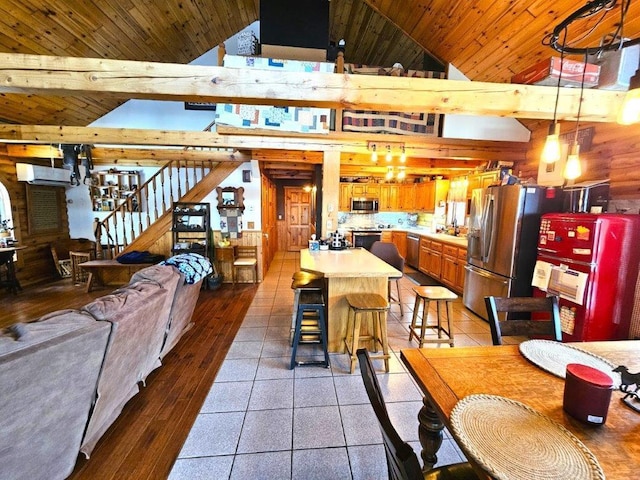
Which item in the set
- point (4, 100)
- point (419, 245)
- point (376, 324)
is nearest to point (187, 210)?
point (4, 100)

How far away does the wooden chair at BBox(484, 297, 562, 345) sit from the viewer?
1.60 metres

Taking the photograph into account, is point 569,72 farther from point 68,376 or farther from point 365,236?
point 365,236

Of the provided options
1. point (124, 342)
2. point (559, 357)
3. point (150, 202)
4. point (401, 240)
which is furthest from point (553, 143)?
point (150, 202)

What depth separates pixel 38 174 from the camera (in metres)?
4.74

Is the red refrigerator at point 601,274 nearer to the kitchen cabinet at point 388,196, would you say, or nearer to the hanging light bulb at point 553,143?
the hanging light bulb at point 553,143

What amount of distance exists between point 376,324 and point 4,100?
601 cm

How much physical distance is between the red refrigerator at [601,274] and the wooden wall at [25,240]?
8276 mm

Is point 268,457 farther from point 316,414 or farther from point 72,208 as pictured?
point 72,208

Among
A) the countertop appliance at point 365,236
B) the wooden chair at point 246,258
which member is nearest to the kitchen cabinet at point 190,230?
the wooden chair at point 246,258

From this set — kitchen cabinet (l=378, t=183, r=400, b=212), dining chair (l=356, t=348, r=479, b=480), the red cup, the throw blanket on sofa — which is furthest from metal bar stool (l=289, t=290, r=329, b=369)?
kitchen cabinet (l=378, t=183, r=400, b=212)

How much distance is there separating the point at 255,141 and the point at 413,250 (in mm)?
4507

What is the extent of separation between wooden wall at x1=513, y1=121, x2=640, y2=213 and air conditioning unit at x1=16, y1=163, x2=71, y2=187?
8202mm

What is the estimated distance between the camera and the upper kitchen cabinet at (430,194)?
6.37 meters

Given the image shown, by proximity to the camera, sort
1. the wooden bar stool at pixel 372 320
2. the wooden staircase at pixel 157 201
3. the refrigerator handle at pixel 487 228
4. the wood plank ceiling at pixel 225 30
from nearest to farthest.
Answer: the wooden bar stool at pixel 372 320
the wood plank ceiling at pixel 225 30
the refrigerator handle at pixel 487 228
the wooden staircase at pixel 157 201
